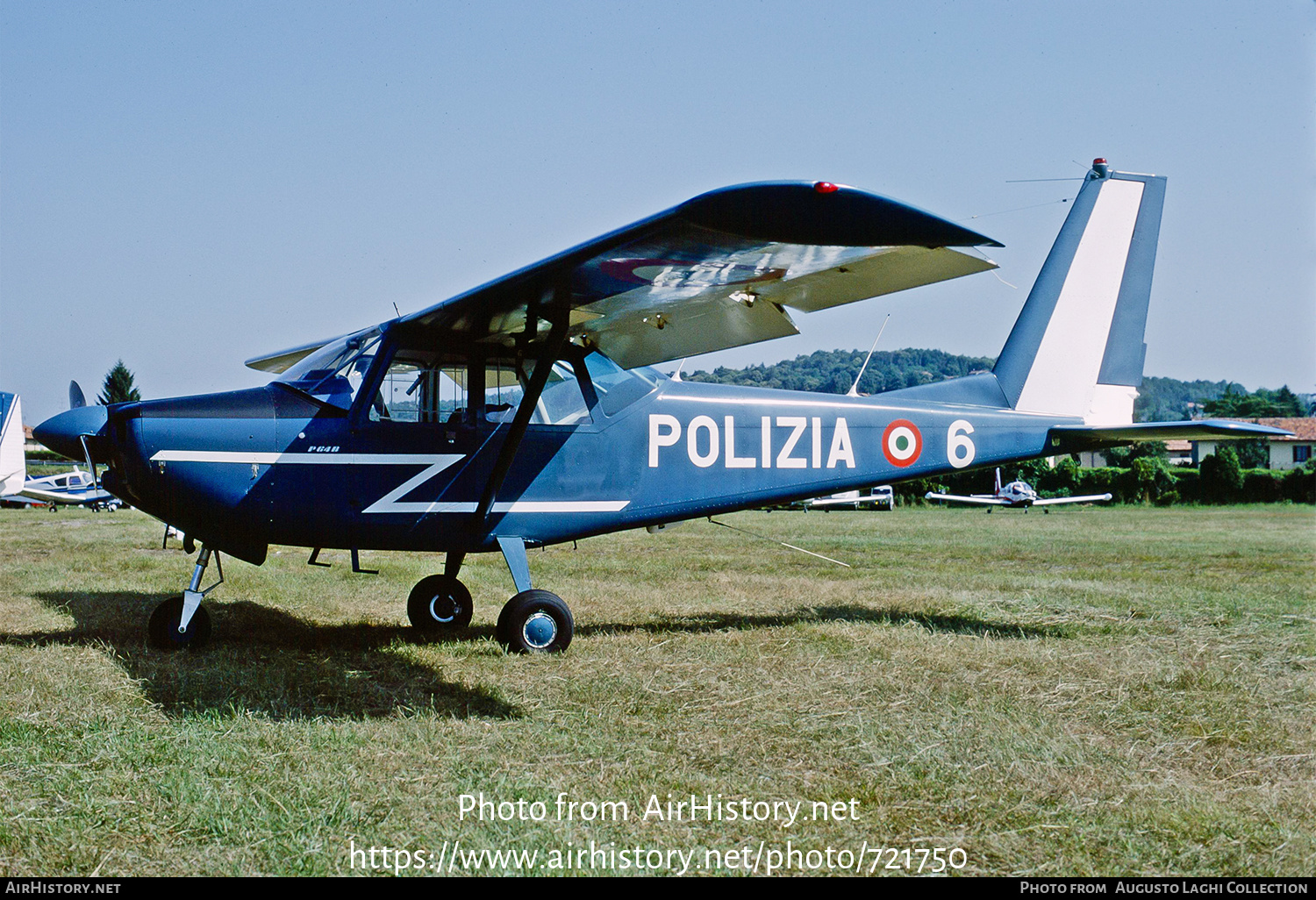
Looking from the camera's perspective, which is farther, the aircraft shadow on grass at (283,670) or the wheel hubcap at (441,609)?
the wheel hubcap at (441,609)

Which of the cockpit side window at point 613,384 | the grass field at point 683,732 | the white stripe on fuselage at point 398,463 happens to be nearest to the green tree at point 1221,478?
the grass field at point 683,732

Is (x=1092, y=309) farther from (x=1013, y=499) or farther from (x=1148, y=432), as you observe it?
(x=1013, y=499)

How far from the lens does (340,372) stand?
666 cm

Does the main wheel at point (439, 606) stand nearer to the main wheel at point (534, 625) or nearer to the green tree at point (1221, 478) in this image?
the main wheel at point (534, 625)

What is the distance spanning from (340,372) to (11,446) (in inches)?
585

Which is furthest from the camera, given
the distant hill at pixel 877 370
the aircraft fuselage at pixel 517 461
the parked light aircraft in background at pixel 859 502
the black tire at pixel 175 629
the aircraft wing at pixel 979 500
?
the distant hill at pixel 877 370

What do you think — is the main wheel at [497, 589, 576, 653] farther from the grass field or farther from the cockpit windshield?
the cockpit windshield

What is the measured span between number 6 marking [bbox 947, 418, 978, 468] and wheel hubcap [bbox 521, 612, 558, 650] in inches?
149

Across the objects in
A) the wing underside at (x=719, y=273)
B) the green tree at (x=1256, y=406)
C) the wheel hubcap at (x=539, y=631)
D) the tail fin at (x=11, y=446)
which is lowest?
the wheel hubcap at (x=539, y=631)

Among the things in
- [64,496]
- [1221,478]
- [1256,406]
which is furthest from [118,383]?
[1256,406]

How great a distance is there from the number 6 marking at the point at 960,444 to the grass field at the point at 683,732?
135 cm

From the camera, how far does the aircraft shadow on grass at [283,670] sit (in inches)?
195

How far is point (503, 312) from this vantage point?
6.49 metres

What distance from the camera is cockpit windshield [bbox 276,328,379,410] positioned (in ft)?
21.6
